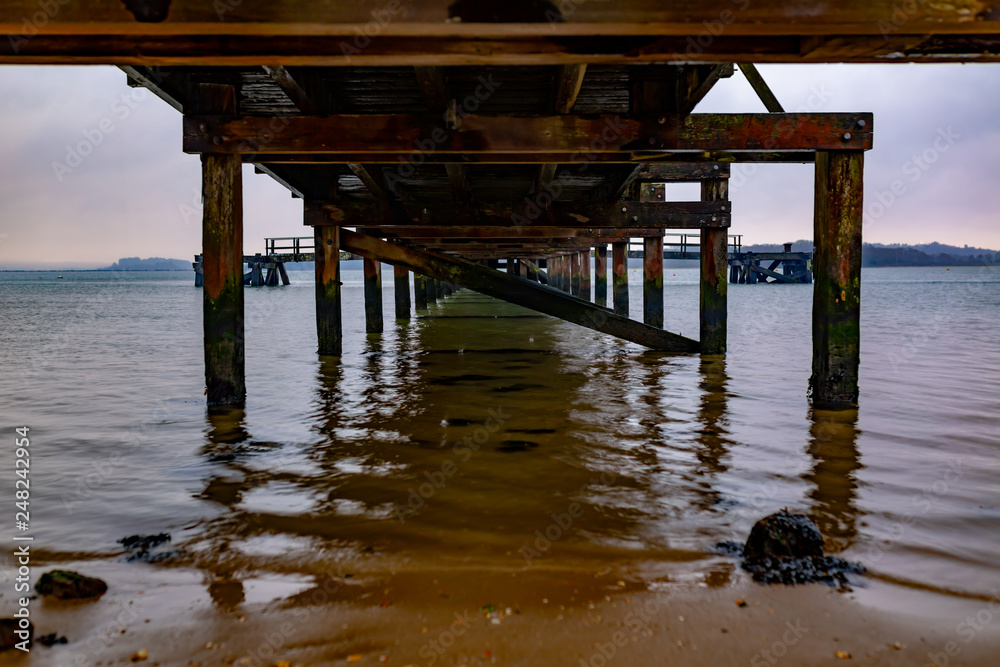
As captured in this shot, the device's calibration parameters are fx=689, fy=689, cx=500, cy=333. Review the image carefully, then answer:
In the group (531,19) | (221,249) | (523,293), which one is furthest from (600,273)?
(531,19)

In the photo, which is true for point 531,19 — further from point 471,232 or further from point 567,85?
point 471,232

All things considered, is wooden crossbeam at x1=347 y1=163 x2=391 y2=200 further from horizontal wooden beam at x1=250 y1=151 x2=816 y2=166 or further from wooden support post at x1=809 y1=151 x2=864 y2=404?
wooden support post at x1=809 y1=151 x2=864 y2=404

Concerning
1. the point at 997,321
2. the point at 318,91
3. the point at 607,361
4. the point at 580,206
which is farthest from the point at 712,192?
the point at 997,321

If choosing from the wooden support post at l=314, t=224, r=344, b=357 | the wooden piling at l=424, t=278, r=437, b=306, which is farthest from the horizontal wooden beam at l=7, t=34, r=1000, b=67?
the wooden piling at l=424, t=278, r=437, b=306

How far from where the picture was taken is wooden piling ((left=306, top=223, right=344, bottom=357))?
29.6ft

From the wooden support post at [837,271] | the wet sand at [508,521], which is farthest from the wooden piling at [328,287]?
the wooden support post at [837,271]

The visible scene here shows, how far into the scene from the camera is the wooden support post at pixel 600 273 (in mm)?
18766

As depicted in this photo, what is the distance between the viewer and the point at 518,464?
3.97m

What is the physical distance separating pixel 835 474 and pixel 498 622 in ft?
8.16

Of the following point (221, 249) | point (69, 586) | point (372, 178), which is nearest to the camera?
point (69, 586)

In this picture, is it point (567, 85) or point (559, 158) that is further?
point (559, 158)

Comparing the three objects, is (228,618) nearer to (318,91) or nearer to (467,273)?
(318,91)

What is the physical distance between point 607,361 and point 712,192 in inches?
103

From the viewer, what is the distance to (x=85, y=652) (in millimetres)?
1943
